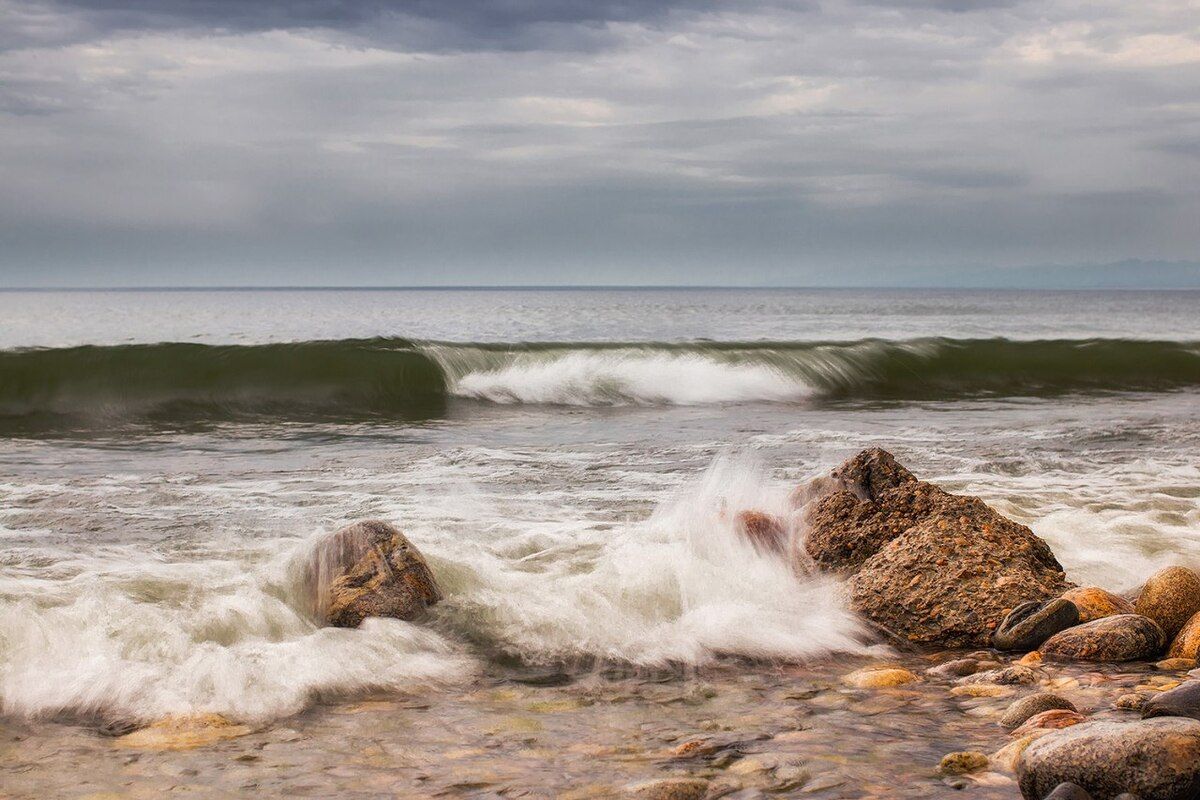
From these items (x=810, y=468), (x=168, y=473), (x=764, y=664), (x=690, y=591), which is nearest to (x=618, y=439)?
(x=810, y=468)

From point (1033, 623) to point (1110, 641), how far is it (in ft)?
1.04

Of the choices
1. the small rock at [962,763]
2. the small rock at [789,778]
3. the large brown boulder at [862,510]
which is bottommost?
the small rock at [789,778]

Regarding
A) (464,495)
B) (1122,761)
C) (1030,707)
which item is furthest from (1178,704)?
(464,495)

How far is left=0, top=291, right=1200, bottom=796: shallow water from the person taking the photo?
3.61m

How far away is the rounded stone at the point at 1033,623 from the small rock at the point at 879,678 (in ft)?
2.11

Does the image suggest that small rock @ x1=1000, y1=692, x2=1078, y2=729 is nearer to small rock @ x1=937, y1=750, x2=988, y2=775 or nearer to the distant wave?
small rock @ x1=937, y1=750, x2=988, y2=775

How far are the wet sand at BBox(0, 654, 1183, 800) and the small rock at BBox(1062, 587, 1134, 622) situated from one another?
0.53m

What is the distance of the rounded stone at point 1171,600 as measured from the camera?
186 inches

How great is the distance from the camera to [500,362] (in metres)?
20.2

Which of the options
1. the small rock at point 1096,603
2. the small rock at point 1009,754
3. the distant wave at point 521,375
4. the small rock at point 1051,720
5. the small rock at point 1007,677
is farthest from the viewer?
the distant wave at point 521,375

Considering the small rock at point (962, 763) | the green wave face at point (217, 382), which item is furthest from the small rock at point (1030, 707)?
the green wave face at point (217, 382)

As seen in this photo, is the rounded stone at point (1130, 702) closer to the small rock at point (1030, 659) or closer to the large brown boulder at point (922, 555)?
the small rock at point (1030, 659)

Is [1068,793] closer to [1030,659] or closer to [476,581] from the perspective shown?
[1030,659]

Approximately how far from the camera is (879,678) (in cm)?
423
